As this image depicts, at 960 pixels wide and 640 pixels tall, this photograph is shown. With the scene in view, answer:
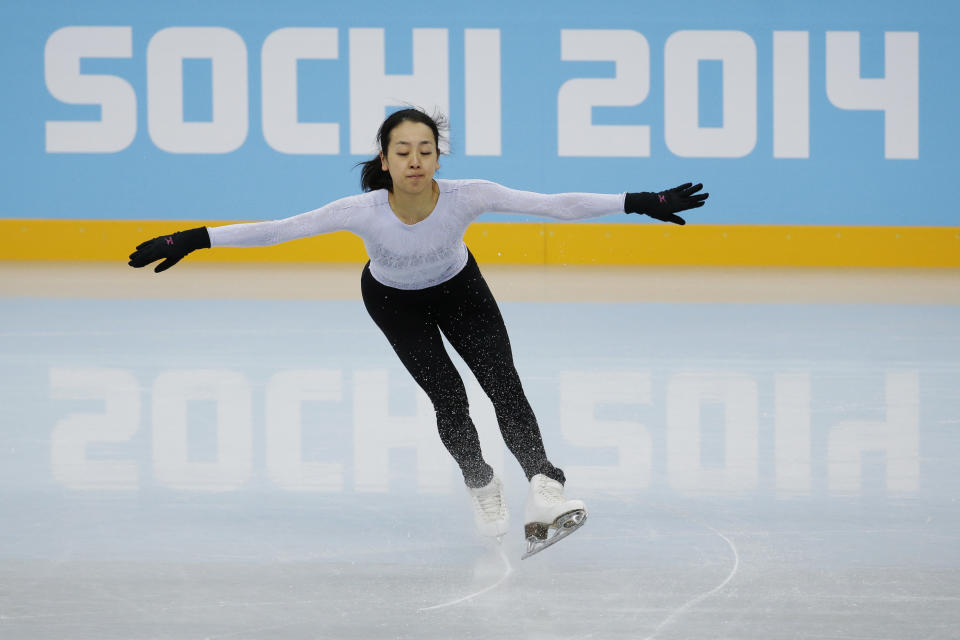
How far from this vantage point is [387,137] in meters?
3.83

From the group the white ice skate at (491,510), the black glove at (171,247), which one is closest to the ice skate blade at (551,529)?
the white ice skate at (491,510)

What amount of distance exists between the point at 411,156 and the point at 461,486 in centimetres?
130

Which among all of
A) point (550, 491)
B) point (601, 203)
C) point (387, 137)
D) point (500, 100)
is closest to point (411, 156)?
point (387, 137)

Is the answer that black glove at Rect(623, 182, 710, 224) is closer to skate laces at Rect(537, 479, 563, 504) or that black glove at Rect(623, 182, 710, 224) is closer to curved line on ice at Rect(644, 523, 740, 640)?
skate laces at Rect(537, 479, 563, 504)

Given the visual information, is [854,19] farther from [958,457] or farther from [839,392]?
[958,457]

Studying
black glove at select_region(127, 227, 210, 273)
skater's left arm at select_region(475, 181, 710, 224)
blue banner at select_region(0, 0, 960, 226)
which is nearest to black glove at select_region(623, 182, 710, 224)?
skater's left arm at select_region(475, 181, 710, 224)

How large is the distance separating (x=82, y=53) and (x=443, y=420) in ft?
33.7

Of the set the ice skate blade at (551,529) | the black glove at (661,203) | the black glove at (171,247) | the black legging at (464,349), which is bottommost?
the ice skate blade at (551,529)

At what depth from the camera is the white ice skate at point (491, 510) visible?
3.82 metres

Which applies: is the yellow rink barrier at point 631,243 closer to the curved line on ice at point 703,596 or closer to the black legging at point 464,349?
the black legging at point 464,349

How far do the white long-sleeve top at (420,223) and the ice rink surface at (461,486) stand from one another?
790 millimetres

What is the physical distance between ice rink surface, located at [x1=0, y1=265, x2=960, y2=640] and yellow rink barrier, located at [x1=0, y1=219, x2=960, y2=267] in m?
4.54

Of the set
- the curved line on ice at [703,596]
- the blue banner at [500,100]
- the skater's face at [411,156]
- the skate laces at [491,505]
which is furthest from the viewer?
the blue banner at [500,100]

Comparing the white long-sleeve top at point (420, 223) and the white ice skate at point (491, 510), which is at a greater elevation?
the white long-sleeve top at point (420, 223)
